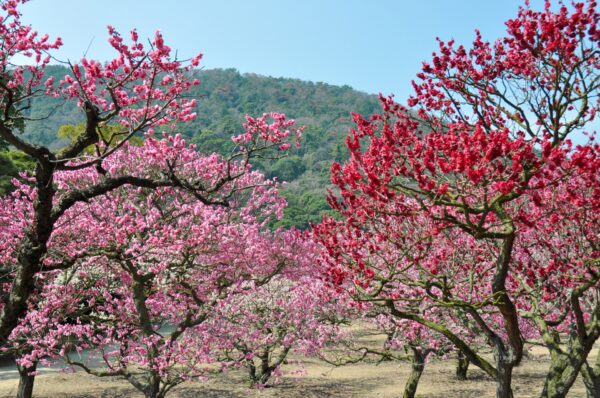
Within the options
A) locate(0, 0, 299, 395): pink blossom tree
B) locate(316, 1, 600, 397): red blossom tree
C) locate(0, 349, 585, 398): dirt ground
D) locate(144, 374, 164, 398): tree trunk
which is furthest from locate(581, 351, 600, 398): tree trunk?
locate(144, 374, 164, 398): tree trunk

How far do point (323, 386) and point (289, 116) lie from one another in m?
150

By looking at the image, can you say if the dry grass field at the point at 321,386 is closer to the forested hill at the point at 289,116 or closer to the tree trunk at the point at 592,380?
the tree trunk at the point at 592,380

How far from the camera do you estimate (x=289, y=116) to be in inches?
6393

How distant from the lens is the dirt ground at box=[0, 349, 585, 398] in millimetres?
14491

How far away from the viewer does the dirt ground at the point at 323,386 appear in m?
14.5

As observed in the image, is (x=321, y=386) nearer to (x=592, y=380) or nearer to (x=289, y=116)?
(x=592, y=380)

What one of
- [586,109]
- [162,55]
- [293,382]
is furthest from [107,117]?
[293,382]

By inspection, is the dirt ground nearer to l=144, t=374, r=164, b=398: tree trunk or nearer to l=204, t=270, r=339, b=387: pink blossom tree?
l=204, t=270, r=339, b=387: pink blossom tree

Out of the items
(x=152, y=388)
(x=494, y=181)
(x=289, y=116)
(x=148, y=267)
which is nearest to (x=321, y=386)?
(x=152, y=388)

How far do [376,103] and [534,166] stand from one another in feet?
569

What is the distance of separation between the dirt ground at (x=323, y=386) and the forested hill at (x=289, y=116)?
49.5 metres

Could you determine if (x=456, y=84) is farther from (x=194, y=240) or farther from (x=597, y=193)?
(x=194, y=240)

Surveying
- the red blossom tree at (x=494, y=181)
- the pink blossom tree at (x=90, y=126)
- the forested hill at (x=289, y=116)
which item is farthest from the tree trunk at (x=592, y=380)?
the forested hill at (x=289, y=116)

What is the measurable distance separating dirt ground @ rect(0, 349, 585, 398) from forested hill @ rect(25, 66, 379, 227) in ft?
162
